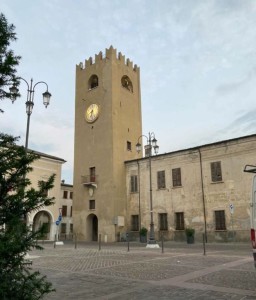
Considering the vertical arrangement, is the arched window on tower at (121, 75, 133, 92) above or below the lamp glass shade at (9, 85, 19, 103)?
above

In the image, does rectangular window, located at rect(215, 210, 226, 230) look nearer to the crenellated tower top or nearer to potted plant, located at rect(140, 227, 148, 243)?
potted plant, located at rect(140, 227, 148, 243)

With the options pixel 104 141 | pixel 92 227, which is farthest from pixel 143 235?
pixel 104 141

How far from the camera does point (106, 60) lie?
3706cm

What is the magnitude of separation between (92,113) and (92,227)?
42.5 feet

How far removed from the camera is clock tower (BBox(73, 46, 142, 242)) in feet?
108

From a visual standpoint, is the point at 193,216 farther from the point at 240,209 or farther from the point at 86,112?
the point at 86,112

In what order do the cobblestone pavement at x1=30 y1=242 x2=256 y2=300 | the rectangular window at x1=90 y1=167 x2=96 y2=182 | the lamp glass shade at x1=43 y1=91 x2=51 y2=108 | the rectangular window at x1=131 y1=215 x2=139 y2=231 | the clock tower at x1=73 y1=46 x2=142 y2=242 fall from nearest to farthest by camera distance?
the cobblestone pavement at x1=30 y1=242 x2=256 y2=300
the lamp glass shade at x1=43 y1=91 x2=51 y2=108
the rectangular window at x1=131 y1=215 x2=139 y2=231
the clock tower at x1=73 y1=46 x2=142 y2=242
the rectangular window at x1=90 y1=167 x2=96 y2=182

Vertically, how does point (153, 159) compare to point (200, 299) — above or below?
above

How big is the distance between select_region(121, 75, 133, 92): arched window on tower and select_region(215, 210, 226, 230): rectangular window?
751 inches

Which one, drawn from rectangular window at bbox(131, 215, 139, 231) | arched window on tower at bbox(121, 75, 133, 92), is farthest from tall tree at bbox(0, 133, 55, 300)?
arched window on tower at bbox(121, 75, 133, 92)

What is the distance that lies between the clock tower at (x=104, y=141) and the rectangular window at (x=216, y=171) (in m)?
10.2

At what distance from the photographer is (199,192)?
28.5 meters

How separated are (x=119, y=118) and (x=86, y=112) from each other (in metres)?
4.59

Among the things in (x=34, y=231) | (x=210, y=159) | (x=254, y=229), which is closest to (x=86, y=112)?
(x=210, y=159)
